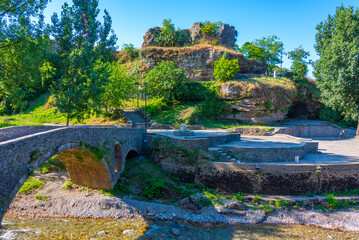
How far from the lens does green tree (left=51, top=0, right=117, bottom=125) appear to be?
13.5 meters

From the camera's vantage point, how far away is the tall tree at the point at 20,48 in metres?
11.9

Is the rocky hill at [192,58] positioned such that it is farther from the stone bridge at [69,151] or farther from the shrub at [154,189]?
the shrub at [154,189]

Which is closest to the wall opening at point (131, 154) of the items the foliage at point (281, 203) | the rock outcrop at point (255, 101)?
the foliage at point (281, 203)

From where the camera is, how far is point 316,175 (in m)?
11.9

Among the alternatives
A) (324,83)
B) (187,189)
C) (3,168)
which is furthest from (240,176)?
(324,83)

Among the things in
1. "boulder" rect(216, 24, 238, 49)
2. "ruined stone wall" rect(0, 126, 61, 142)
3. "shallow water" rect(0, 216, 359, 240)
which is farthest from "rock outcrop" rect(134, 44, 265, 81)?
"ruined stone wall" rect(0, 126, 61, 142)

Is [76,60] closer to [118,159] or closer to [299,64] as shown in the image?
[118,159]

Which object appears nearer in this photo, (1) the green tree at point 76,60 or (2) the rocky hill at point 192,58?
(1) the green tree at point 76,60

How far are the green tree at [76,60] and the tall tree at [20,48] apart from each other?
38.1 inches

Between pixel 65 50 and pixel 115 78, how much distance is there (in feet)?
20.8

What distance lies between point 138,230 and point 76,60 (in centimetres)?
1004

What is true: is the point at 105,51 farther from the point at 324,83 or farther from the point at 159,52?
the point at 324,83

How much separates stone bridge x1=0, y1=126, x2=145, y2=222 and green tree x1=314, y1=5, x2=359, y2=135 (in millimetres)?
19636

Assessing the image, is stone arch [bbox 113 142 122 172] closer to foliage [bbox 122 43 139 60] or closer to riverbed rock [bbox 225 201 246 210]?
riverbed rock [bbox 225 201 246 210]
